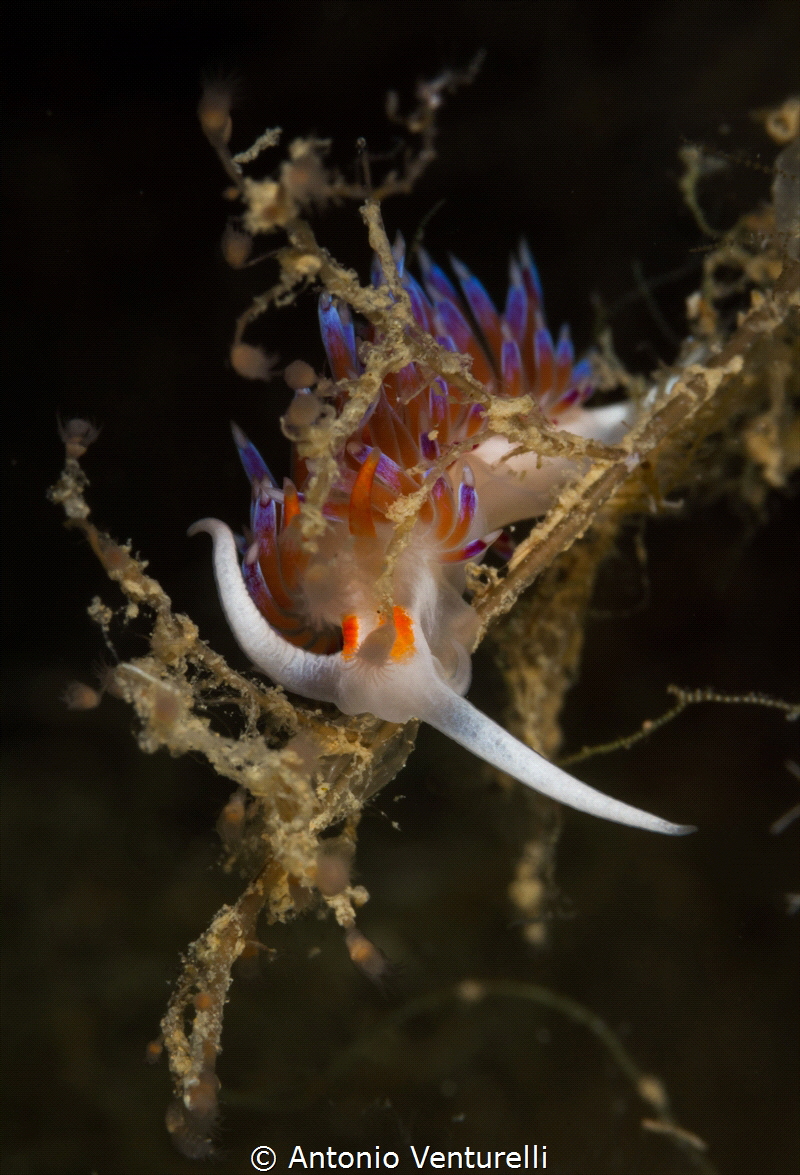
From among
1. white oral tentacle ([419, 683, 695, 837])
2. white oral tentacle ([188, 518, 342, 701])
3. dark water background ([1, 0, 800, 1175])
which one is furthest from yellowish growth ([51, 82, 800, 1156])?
dark water background ([1, 0, 800, 1175])

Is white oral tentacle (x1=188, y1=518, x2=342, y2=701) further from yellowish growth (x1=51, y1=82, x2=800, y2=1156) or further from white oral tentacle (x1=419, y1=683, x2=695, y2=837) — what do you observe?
white oral tentacle (x1=419, y1=683, x2=695, y2=837)

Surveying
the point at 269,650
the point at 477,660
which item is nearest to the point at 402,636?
the point at 269,650

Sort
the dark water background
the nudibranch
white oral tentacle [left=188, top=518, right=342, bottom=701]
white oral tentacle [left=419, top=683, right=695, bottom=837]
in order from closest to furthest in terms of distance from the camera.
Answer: white oral tentacle [left=419, top=683, right=695, bottom=837] → the nudibranch → white oral tentacle [left=188, top=518, right=342, bottom=701] → the dark water background

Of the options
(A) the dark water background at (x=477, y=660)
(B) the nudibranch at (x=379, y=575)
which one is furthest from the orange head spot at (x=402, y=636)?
(A) the dark water background at (x=477, y=660)

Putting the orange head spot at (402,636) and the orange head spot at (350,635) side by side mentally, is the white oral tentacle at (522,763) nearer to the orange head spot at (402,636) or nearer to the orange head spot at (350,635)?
the orange head spot at (402,636)

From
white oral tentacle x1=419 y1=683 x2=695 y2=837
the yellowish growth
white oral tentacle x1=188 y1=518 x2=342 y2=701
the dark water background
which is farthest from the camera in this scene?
the dark water background

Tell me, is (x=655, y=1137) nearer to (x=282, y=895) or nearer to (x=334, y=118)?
(x=282, y=895)

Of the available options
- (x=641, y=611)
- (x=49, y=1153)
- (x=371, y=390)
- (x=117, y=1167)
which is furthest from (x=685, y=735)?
(x=49, y=1153)

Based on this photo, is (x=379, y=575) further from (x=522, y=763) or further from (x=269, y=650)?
(x=522, y=763)
